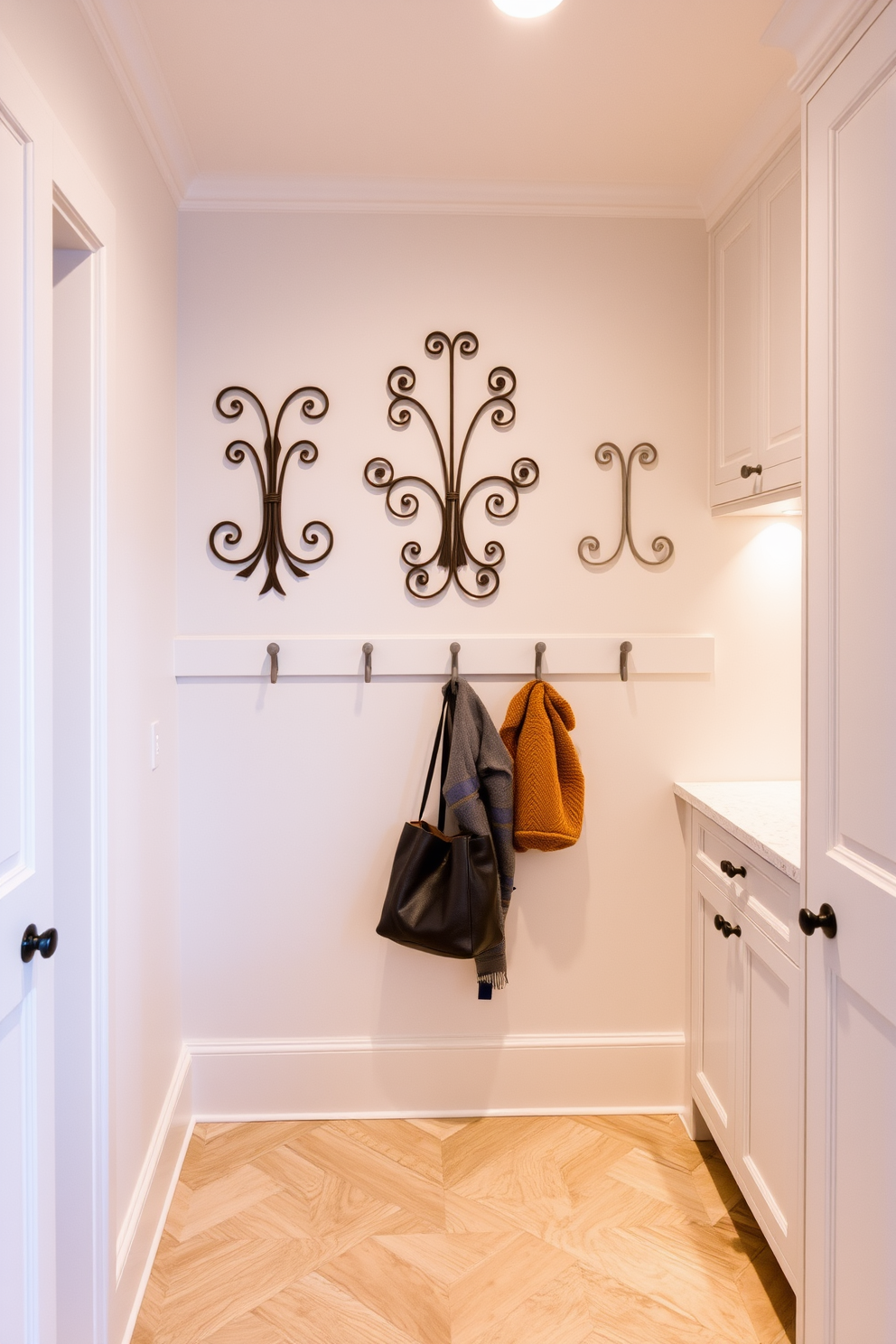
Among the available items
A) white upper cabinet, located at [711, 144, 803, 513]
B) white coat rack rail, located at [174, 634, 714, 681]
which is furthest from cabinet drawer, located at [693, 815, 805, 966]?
white upper cabinet, located at [711, 144, 803, 513]

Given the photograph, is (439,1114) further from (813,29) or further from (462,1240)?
(813,29)

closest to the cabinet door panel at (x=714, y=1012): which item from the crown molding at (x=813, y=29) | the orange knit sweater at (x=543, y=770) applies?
the orange knit sweater at (x=543, y=770)

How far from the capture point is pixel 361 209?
2.15 metres

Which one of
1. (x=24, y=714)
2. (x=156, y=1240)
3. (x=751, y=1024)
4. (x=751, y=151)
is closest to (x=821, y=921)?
(x=751, y=1024)

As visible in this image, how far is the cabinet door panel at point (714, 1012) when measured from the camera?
6.20ft

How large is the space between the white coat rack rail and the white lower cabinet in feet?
1.41

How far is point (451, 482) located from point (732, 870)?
1.16 meters

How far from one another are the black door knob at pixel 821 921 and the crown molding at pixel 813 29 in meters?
1.26

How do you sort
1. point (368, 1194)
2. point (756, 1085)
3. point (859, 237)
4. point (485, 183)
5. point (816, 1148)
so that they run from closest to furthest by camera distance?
point (859, 237)
point (816, 1148)
point (756, 1085)
point (368, 1194)
point (485, 183)

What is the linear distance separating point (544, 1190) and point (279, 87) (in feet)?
8.19

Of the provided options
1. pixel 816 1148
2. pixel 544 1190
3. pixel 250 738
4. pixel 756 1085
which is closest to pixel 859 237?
pixel 816 1148

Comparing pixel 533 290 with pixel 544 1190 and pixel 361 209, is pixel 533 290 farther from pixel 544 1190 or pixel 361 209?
pixel 544 1190

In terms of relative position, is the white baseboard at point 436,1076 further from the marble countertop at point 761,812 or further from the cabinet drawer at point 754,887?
the marble countertop at point 761,812

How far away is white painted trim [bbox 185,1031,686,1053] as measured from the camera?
223 cm
